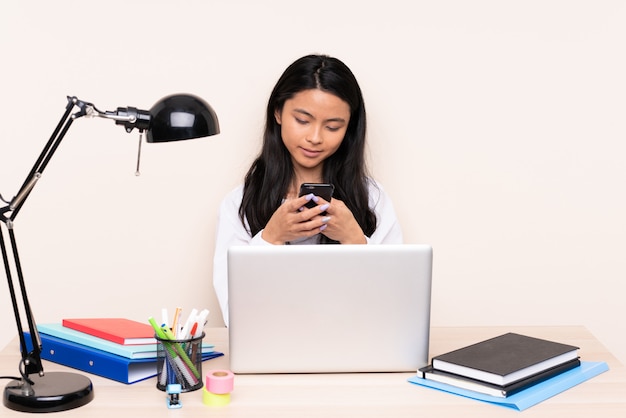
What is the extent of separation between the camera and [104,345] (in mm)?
1444

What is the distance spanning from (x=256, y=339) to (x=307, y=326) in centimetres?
10

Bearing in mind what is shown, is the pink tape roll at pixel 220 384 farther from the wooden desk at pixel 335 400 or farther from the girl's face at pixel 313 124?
the girl's face at pixel 313 124

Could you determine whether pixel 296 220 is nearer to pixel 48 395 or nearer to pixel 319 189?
pixel 319 189

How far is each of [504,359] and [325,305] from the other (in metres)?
0.34

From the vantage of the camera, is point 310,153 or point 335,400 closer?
point 335,400

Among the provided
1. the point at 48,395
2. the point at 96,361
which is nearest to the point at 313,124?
the point at 96,361

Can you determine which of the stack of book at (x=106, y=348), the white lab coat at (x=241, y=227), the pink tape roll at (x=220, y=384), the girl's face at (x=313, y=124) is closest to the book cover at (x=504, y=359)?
the pink tape roll at (x=220, y=384)

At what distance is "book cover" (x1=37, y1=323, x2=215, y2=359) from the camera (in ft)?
4.64

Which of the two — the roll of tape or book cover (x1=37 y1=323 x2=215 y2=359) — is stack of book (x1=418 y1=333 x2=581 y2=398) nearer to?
the roll of tape

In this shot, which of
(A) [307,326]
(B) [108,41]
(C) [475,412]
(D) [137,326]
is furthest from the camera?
(B) [108,41]

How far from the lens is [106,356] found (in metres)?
1.41

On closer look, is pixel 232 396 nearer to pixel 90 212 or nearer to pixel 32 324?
pixel 32 324

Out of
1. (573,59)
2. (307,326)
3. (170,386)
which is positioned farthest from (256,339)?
(573,59)

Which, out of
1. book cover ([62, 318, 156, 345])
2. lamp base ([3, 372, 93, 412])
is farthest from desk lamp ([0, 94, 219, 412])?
book cover ([62, 318, 156, 345])
